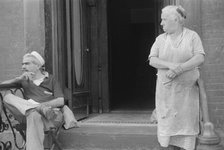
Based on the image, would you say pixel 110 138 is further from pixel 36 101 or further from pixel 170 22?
pixel 170 22

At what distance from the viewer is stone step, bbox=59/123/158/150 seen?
512 centimetres

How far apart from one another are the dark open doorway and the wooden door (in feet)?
14.8

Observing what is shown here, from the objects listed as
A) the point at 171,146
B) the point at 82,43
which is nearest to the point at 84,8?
the point at 82,43

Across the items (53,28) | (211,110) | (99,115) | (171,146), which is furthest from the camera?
(99,115)

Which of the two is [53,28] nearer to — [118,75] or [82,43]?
[82,43]

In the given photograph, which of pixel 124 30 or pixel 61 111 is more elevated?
pixel 124 30

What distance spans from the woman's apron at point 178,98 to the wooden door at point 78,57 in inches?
93.0

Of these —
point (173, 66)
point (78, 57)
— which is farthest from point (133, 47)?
point (173, 66)

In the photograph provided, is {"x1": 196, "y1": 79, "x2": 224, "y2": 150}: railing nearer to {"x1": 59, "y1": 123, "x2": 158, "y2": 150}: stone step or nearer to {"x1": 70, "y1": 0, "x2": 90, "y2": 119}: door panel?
{"x1": 59, "y1": 123, "x2": 158, "y2": 150}: stone step

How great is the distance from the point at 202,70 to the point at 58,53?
2.02 metres

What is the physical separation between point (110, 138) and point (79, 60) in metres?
1.74

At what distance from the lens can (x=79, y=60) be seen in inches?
257

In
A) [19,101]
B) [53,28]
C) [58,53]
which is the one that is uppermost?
[53,28]

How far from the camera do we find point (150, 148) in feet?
16.8
